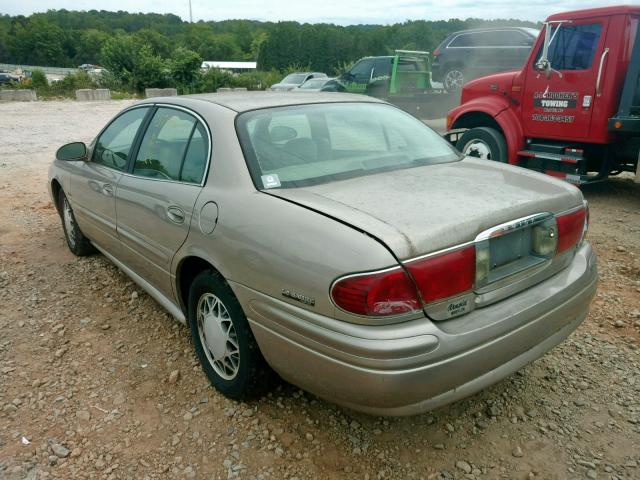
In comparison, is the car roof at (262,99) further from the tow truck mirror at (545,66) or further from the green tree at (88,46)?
the green tree at (88,46)

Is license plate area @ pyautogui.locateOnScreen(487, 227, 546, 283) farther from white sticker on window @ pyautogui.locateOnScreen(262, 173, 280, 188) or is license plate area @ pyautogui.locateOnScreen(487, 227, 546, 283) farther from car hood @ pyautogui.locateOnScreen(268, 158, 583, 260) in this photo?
white sticker on window @ pyautogui.locateOnScreen(262, 173, 280, 188)

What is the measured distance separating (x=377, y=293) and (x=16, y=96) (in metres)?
25.1

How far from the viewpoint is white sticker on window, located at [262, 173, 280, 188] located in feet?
7.91

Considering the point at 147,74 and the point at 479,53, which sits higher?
the point at 147,74

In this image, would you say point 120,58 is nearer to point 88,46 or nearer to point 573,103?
point 573,103

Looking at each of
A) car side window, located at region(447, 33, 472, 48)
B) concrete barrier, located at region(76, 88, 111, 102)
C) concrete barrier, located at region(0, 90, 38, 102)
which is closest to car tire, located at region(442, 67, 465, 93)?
car side window, located at region(447, 33, 472, 48)

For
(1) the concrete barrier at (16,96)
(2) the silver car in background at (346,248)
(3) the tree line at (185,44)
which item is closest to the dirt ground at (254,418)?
(2) the silver car in background at (346,248)

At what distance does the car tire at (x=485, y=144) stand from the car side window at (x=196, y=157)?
5.21m

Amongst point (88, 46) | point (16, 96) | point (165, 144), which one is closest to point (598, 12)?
point (165, 144)

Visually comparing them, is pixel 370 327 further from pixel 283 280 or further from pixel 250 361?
pixel 250 361

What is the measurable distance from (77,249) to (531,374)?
3.89 m

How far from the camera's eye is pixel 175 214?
8.95ft

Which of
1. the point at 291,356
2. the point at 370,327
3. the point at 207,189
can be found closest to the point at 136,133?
the point at 207,189

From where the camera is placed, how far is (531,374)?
2850 millimetres
